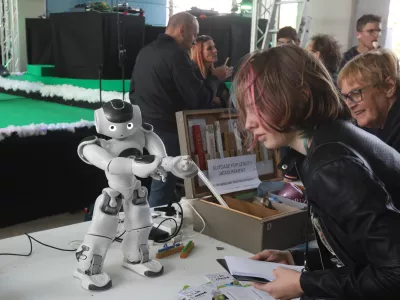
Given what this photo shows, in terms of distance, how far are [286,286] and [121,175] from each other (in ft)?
1.37

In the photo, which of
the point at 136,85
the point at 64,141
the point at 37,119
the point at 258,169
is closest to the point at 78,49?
the point at 37,119

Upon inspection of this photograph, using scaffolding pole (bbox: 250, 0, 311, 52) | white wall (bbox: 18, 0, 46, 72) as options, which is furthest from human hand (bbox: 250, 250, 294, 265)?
white wall (bbox: 18, 0, 46, 72)

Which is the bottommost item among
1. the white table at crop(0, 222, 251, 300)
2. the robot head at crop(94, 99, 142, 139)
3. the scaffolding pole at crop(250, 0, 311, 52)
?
the white table at crop(0, 222, 251, 300)

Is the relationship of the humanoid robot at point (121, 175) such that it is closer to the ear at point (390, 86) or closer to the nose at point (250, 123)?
the nose at point (250, 123)

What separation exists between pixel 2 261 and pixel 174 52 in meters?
1.43

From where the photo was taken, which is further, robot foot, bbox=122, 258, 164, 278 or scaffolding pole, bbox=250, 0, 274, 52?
scaffolding pole, bbox=250, 0, 274, 52

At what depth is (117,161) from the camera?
3.09 feet

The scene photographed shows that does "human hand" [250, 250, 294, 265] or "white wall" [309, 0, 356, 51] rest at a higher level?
"white wall" [309, 0, 356, 51]

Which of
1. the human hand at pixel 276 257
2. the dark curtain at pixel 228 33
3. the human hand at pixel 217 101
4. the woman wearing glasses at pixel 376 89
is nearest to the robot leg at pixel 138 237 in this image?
the human hand at pixel 276 257

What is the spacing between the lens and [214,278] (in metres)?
1.03

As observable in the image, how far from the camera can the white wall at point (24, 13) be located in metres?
6.59

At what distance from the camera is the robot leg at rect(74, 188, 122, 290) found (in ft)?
3.23

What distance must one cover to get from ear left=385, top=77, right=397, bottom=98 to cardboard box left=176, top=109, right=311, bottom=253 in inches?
15.3

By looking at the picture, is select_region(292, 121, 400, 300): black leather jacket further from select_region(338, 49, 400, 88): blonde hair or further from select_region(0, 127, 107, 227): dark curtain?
select_region(0, 127, 107, 227): dark curtain
